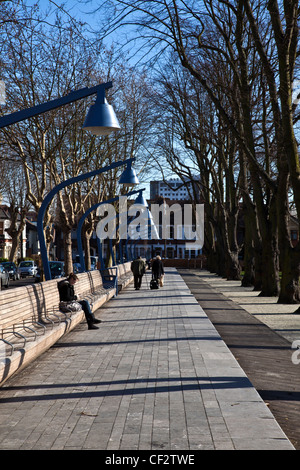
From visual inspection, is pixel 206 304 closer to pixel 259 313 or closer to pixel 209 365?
pixel 259 313

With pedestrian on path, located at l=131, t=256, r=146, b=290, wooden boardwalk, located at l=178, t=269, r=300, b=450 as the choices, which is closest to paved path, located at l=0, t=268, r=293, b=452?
wooden boardwalk, located at l=178, t=269, r=300, b=450

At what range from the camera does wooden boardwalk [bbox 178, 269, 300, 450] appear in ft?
22.7

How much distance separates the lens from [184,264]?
80938 millimetres

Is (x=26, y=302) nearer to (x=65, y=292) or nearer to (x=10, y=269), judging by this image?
(x=65, y=292)

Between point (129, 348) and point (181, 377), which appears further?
point (129, 348)

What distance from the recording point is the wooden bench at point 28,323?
8078 millimetres

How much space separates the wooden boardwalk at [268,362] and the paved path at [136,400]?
26 centimetres

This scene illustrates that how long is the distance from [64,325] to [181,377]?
3.73 metres

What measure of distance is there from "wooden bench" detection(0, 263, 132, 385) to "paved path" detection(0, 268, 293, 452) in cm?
28

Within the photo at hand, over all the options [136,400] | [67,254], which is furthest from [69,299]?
[67,254]

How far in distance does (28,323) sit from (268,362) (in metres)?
3.97

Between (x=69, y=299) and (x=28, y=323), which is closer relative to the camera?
(x=28, y=323)

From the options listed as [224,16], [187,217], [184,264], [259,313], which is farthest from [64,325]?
[187,217]

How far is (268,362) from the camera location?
10078 mm
